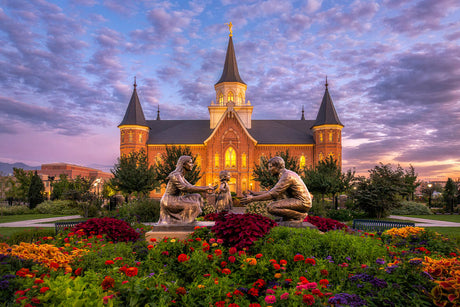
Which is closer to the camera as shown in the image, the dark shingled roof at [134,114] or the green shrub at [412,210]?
the green shrub at [412,210]

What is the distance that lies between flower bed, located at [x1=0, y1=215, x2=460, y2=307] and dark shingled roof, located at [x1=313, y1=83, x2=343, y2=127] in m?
39.8

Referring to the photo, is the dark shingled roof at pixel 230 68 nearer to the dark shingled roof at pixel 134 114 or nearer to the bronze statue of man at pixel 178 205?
the dark shingled roof at pixel 134 114

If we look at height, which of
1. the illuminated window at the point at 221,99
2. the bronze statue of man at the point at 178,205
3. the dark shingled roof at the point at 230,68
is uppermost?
the dark shingled roof at the point at 230,68

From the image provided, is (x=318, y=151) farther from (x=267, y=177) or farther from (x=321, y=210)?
(x=321, y=210)

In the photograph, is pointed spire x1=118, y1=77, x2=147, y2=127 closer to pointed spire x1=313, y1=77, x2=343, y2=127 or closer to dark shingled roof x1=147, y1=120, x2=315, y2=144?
A: dark shingled roof x1=147, y1=120, x2=315, y2=144

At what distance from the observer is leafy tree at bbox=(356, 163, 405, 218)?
2020 centimetres

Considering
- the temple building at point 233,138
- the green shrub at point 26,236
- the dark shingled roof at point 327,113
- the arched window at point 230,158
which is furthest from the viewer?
the dark shingled roof at point 327,113

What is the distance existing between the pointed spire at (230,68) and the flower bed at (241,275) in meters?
47.3

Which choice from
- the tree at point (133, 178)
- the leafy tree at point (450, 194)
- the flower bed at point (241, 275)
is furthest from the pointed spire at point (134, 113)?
the leafy tree at point (450, 194)

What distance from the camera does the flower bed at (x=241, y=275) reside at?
115 inches

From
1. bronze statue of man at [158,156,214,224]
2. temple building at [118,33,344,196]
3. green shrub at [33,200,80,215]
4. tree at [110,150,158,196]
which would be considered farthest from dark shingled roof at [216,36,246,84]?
bronze statue of man at [158,156,214,224]

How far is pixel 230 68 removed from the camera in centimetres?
5188

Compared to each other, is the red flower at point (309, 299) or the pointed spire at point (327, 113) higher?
the pointed spire at point (327, 113)

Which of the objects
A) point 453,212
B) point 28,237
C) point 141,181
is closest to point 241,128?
point 141,181
